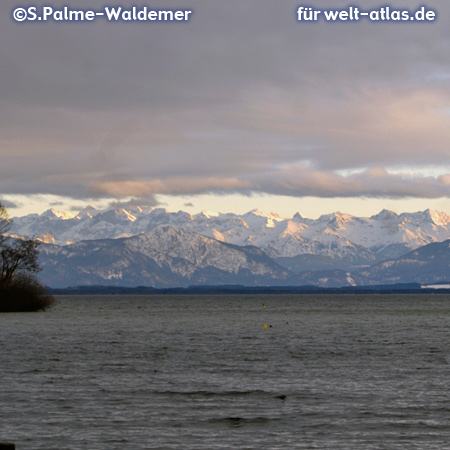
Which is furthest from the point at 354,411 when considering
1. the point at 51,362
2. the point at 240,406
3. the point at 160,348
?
the point at 160,348

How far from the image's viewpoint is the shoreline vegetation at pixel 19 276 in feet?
527

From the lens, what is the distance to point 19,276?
167250 mm

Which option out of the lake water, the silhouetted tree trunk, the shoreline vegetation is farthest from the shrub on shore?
the lake water

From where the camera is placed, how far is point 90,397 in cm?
5003

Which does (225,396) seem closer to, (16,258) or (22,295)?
(16,258)

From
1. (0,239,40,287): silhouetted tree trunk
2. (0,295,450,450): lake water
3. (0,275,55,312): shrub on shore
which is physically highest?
(0,239,40,287): silhouetted tree trunk

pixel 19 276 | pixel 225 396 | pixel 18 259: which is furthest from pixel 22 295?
pixel 225 396

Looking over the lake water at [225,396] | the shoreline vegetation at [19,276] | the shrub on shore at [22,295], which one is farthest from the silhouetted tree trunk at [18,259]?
the lake water at [225,396]

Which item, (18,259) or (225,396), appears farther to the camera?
(18,259)

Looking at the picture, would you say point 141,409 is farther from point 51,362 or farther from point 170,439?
point 51,362

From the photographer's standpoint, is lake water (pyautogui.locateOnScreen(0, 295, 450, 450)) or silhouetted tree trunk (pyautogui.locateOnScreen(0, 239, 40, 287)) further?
silhouetted tree trunk (pyautogui.locateOnScreen(0, 239, 40, 287))

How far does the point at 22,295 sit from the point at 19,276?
5.42 metres

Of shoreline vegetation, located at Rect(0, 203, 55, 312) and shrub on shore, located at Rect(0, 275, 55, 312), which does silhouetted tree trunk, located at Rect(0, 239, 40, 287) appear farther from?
shrub on shore, located at Rect(0, 275, 55, 312)

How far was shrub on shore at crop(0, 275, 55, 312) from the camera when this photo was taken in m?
168
